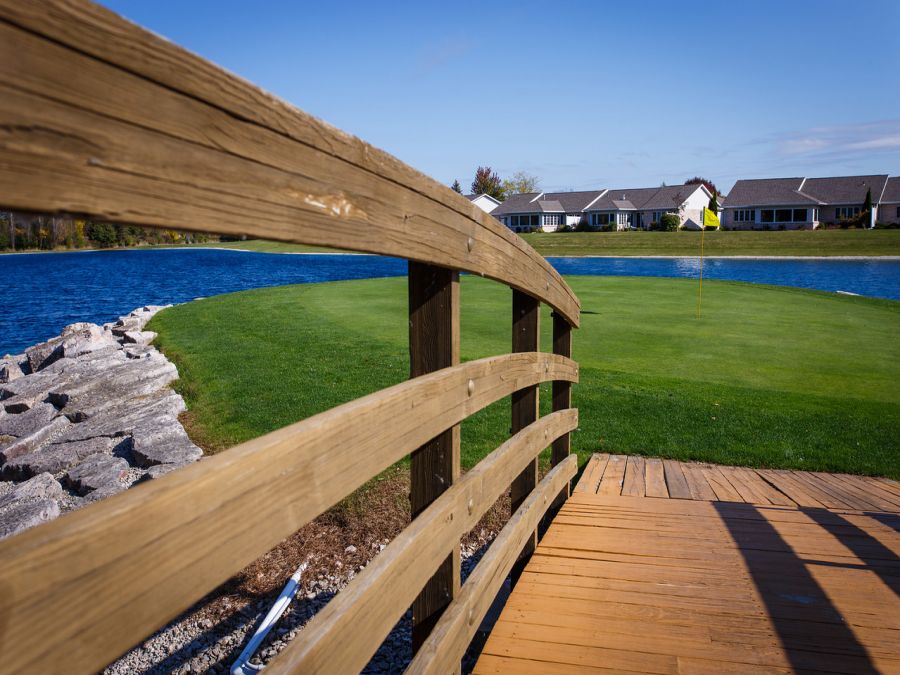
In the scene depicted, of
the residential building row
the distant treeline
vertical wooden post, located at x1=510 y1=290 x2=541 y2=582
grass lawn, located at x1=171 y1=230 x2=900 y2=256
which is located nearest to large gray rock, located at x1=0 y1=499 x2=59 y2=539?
the distant treeline

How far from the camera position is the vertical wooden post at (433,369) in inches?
79.8

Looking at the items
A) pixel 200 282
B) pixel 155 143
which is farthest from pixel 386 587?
pixel 200 282

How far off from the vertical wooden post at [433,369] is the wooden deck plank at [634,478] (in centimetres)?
282

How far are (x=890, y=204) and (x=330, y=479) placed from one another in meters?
79.4

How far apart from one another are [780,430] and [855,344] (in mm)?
5683

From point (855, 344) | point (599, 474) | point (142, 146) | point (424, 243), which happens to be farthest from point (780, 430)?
point (142, 146)

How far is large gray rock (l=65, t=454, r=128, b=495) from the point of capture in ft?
19.2

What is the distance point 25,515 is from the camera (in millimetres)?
4941

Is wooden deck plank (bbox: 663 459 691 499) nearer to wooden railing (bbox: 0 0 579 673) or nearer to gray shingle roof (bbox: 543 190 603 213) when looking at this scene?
wooden railing (bbox: 0 0 579 673)

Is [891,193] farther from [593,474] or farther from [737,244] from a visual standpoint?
[593,474]

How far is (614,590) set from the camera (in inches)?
120

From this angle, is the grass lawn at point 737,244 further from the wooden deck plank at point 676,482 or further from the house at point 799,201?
the wooden deck plank at point 676,482

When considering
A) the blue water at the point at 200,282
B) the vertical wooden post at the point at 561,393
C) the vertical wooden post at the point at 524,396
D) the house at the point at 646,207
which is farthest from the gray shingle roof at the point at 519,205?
the vertical wooden post at the point at 524,396

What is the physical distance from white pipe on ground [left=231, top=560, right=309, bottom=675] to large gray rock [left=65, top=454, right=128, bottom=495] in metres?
2.39
